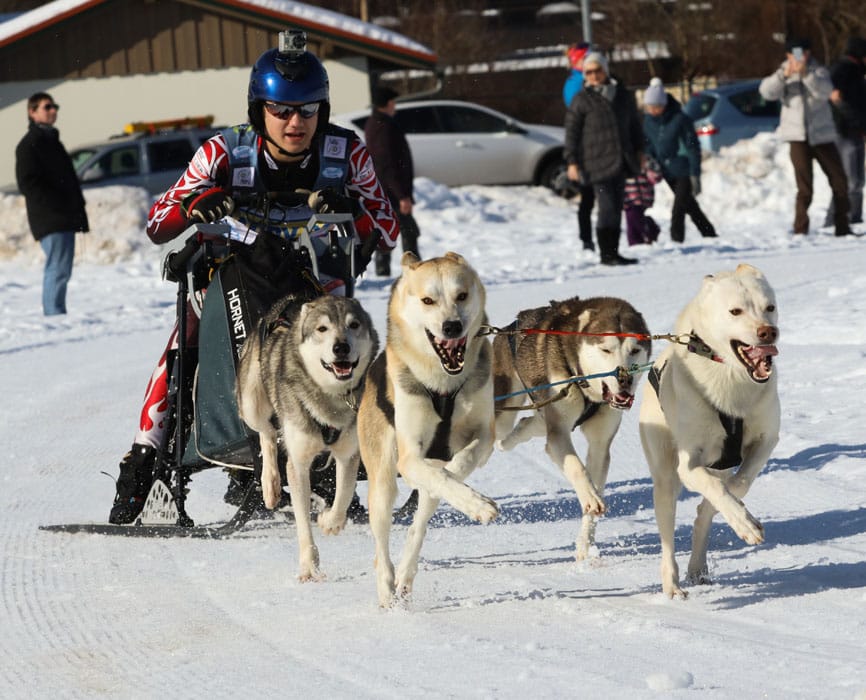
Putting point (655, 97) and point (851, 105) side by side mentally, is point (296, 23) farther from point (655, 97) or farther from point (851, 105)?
point (851, 105)

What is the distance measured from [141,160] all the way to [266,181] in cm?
1469

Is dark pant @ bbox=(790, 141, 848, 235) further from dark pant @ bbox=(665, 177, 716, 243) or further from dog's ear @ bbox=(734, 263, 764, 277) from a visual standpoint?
dog's ear @ bbox=(734, 263, 764, 277)

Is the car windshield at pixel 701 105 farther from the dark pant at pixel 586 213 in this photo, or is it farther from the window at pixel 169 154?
the dark pant at pixel 586 213

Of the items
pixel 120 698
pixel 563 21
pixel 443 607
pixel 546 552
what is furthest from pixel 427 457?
pixel 563 21

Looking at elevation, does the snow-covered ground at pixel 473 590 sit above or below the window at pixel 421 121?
below

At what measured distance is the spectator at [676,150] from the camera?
14.8m

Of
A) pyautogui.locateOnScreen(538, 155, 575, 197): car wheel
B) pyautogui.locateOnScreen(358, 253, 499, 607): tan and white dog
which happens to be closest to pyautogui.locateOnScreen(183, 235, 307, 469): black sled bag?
pyautogui.locateOnScreen(358, 253, 499, 607): tan and white dog

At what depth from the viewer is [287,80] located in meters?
5.07

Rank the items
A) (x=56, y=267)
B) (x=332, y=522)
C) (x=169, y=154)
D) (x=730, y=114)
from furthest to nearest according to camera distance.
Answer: (x=730, y=114)
(x=169, y=154)
(x=56, y=267)
(x=332, y=522)

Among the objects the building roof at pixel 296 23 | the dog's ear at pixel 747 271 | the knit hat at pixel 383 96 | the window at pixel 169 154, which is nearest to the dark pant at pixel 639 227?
the knit hat at pixel 383 96

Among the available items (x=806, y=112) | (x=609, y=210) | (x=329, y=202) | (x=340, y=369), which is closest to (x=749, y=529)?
(x=340, y=369)

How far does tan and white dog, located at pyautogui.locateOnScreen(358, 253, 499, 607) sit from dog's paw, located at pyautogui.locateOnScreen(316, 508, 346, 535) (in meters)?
0.57

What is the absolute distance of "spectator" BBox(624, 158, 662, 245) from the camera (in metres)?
14.9

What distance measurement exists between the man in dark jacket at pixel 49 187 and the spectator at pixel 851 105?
7530 mm
